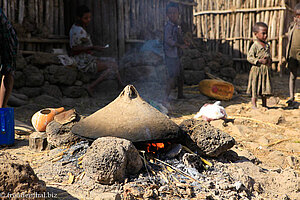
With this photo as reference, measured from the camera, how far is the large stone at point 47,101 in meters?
6.08

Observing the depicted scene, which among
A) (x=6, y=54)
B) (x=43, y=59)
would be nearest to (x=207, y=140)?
(x=6, y=54)

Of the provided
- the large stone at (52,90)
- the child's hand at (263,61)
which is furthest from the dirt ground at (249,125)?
the child's hand at (263,61)

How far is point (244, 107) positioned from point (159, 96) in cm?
206

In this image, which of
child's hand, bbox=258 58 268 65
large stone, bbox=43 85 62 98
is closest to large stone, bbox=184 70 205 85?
child's hand, bbox=258 58 268 65

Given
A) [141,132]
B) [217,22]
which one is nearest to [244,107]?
[141,132]

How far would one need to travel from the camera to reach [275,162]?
10.9 feet

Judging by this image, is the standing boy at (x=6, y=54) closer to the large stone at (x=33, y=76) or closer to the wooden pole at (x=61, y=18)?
the large stone at (x=33, y=76)

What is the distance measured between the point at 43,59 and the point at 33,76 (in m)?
0.46

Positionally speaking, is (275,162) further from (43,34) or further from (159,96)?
(43,34)

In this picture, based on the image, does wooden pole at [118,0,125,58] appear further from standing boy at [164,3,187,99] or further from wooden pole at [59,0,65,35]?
standing boy at [164,3,187,99]

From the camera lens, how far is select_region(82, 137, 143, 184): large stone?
230 centimetres

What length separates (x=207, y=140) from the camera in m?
2.89

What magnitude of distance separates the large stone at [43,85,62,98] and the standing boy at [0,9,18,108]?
98.6 inches

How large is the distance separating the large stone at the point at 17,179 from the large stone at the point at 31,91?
4682 mm
